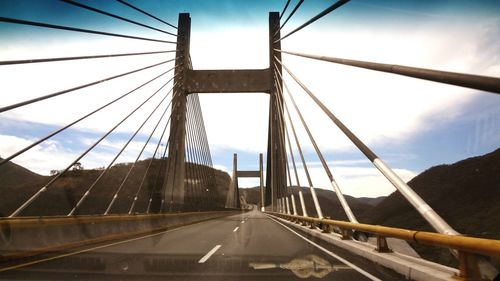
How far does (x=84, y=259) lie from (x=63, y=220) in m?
2.48

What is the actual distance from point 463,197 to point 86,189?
5832 centimetres

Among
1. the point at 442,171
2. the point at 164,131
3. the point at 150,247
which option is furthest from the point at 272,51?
the point at 442,171

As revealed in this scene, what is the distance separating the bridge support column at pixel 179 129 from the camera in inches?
829

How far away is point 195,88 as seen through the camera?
26172 mm

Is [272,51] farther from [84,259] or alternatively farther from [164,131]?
[84,259]

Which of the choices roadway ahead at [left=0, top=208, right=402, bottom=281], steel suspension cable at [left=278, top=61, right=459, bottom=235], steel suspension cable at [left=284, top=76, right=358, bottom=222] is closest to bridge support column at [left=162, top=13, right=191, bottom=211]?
steel suspension cable at [left=284, top=76, right=358, bottom=222]

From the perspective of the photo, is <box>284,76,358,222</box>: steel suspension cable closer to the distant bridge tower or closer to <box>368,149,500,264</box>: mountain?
the distant bridge tower

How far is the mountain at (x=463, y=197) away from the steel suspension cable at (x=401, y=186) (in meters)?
21.9

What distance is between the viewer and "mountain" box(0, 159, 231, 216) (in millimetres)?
30938

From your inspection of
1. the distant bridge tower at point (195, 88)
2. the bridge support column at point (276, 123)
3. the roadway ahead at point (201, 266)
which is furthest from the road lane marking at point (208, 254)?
the bridge support column at point (276, 123)

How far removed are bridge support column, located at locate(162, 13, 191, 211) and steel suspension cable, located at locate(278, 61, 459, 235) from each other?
1257 centimetres

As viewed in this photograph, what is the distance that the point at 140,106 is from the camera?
49.1 feet

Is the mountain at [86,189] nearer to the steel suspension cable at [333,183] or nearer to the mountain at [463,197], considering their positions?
the steel suspension cable at [333,183]

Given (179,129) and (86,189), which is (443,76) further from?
(86,189)
